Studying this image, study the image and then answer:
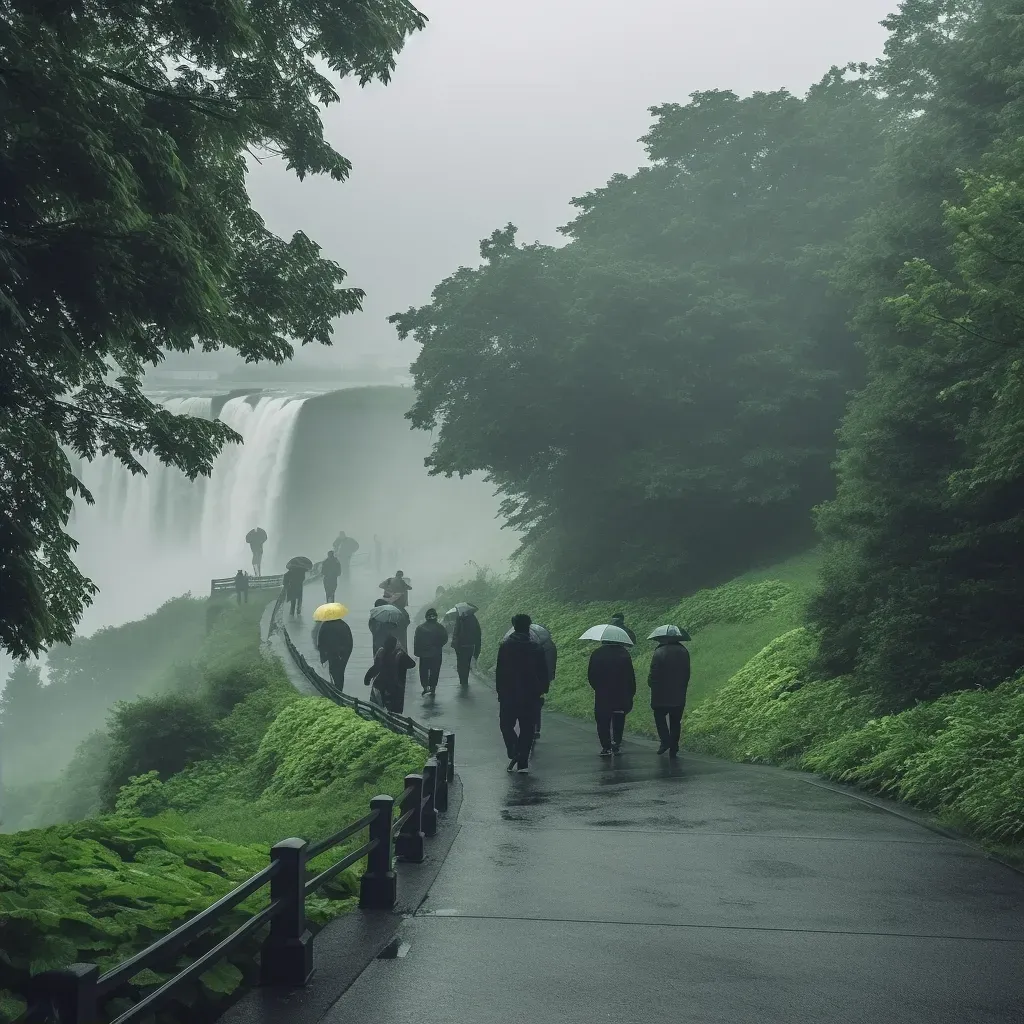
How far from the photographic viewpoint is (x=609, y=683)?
15016mm

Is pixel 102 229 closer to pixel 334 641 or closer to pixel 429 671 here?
pixel 334 641

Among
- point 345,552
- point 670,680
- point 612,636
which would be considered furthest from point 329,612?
point 345,552

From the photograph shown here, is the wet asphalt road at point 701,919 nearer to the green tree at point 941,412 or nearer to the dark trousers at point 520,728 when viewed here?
the dark trousers at point 520,728

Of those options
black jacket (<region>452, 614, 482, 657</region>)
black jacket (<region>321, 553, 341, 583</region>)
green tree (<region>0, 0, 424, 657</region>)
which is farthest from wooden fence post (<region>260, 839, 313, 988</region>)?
black jacket (<region>321, 553, 341, 583</region>)

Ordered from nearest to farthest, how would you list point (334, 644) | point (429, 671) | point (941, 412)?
point (941, 412)
point (334, 644)
point (429, 671)

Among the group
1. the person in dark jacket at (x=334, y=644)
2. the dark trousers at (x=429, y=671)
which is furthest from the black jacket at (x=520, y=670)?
the dark trousers at (x=429, y=671)

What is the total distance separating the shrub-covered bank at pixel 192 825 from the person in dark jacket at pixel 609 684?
257 cm

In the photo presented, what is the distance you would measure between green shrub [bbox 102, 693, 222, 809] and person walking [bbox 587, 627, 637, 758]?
790 centimetres

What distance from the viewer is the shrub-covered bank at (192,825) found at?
18.1 ft

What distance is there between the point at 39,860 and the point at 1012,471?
9.25 m

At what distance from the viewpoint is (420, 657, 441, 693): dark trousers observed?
884 inches

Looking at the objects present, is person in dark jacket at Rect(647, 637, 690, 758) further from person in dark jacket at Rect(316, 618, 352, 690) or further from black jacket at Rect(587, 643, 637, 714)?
person in dark jacket at Rect(316, 618, 352, 690)

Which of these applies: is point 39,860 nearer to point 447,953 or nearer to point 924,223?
point 447,953

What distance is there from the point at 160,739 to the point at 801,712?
10.6 metres
